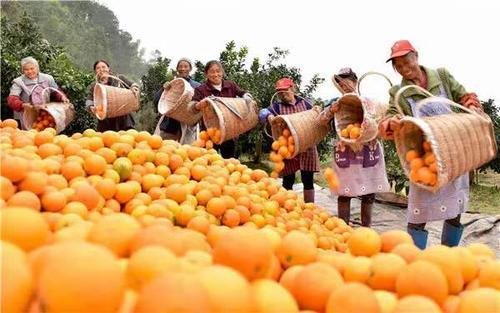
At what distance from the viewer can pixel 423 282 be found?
1.33 meters

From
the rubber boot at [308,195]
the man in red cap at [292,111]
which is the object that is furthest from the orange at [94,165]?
the rubber boot at [308,195]

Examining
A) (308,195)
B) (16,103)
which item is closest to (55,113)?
(16,103)

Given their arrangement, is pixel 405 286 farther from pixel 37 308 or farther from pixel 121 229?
pixel 37 308

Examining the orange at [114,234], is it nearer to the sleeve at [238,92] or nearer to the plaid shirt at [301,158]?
the plaid shirt at [301,158]

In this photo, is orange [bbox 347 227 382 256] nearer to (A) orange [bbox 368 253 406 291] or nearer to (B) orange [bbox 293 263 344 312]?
(A) orange [bbox 368 253 406 291]

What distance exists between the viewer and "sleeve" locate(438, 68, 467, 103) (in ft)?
12.4

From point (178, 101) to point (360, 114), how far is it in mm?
1870

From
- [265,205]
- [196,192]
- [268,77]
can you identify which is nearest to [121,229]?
[196,192]

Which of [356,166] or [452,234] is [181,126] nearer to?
[356,166]

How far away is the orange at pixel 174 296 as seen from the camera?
2.88 ft

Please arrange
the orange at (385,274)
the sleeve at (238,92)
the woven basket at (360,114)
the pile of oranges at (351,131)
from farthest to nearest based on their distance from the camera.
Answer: the sleeve at (238,92) < the pile of oranges at (351,131) < the woven basket at (360,114) < the orange at (385,274)

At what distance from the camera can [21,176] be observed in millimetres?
2027

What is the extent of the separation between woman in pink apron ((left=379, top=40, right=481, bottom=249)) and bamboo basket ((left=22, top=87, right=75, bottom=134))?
12.3 feet

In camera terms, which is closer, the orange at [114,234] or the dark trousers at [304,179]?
the orange at [114,234]
